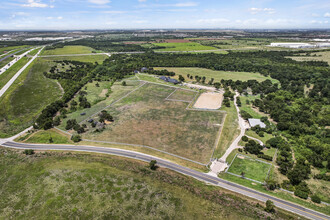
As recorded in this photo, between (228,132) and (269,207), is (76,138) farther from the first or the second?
(269,207)

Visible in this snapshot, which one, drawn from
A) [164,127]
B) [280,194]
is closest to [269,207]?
[280,194]

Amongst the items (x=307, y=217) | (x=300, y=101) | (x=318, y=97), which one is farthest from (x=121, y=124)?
(x=318, y=97)

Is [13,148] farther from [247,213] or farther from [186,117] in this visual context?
[247,213]

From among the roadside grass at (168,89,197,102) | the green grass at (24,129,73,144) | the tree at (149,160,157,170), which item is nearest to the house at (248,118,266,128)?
the roadside grass at (168,89,197,102)

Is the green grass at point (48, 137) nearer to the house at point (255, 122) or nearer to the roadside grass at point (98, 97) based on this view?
the roadside grass at point (98, 97)

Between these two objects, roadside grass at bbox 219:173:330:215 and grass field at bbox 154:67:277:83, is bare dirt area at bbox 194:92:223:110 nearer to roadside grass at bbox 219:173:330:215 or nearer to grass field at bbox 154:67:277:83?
grass field at bbox 154:67:277:83

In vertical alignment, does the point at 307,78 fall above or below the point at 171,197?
above

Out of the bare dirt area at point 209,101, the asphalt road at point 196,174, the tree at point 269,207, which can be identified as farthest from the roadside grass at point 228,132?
the tree at point 269,207
